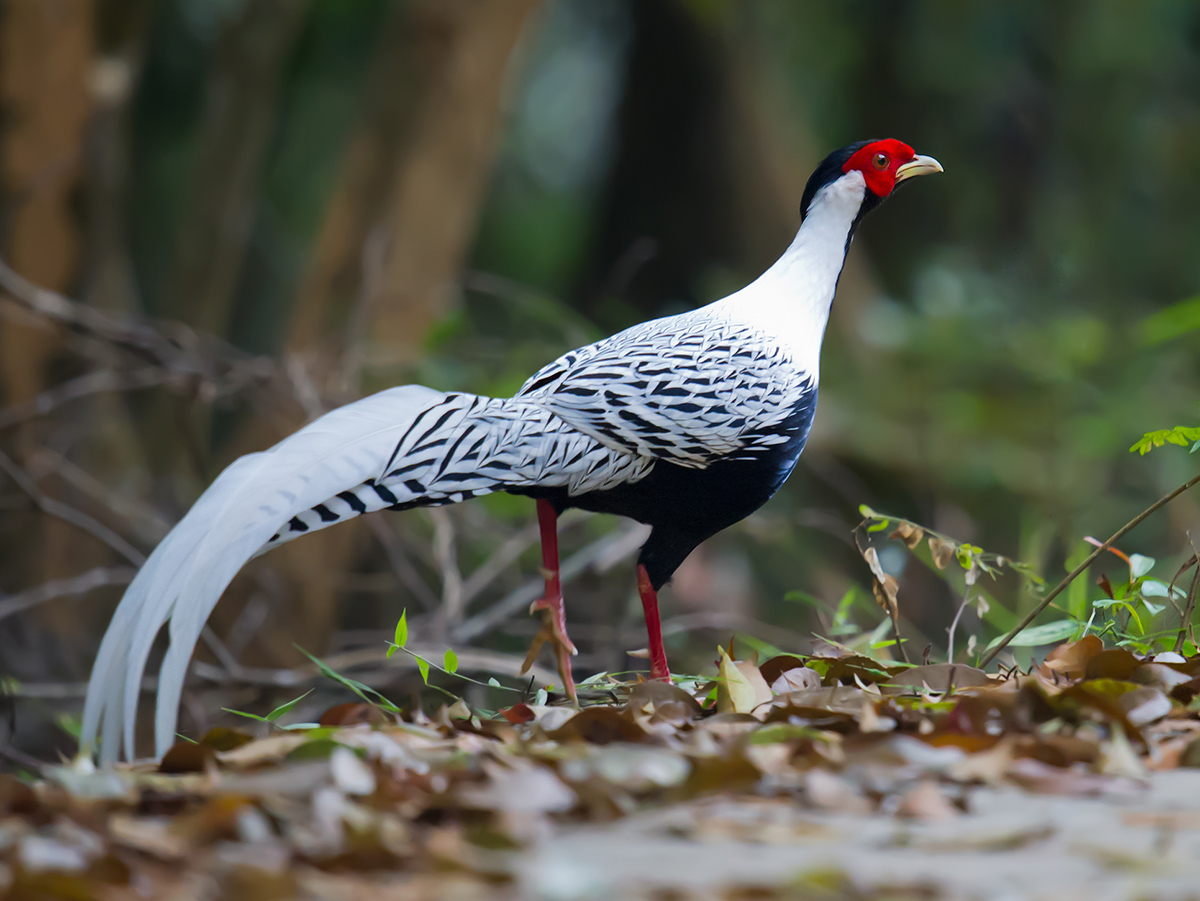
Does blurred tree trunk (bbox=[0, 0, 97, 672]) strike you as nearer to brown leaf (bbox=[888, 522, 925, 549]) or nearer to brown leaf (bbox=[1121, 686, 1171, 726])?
brown leaf (bbox=[888, 522, 925, 549])

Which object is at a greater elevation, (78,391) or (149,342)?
(149,342)

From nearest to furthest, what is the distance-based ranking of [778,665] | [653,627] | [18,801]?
[18,801] → [778,665] → [653,627]

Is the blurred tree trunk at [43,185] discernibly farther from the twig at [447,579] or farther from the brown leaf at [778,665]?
the brown leaf at [778,665]

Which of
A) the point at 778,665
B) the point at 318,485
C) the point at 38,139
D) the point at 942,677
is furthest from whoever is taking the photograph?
the point at 38,139

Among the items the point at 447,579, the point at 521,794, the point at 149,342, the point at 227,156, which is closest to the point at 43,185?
the point at 227,156

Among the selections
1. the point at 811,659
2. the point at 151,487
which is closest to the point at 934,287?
the point at 151,487

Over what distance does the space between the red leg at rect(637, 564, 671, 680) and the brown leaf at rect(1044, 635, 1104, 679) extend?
3.37ft

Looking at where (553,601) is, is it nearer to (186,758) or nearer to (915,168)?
(186,758)

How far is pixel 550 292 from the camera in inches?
694

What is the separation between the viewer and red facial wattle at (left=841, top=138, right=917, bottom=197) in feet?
13.3

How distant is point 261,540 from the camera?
2584 mm

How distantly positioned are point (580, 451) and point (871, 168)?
60.2 inches

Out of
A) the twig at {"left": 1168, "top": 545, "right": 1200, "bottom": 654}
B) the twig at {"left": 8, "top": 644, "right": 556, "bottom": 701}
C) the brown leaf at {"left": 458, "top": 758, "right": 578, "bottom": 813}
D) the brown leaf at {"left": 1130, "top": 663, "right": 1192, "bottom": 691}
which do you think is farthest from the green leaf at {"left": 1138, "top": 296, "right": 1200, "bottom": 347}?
the brown leaf at {"left": 458, "top": 758, "right": 578, "bottom": 813}

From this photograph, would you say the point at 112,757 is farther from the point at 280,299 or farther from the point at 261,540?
the point at 280,299
